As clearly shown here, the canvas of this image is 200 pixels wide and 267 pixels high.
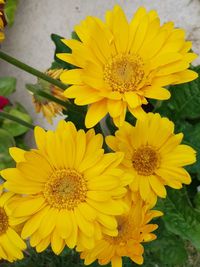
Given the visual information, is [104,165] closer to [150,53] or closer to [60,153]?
[60,153]

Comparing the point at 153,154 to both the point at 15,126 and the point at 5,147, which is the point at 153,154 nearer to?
the point at 5,147

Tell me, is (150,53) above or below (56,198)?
above

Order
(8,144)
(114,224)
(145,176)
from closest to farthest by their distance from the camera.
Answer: (114,224) < (145,176) < (8,144)

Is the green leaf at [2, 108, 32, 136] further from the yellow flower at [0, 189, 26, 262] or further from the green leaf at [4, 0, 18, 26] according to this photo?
the yellow flower at [0, 189, 26, 262]

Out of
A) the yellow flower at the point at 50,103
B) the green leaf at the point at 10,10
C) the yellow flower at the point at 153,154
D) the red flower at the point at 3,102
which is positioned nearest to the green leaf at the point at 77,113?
the yellow flower at the point at 50,103

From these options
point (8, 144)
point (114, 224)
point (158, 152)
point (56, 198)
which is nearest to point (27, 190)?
point (56, 198)

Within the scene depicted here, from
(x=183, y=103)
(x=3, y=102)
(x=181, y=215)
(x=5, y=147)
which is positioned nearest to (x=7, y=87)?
(x=3, y=102)
